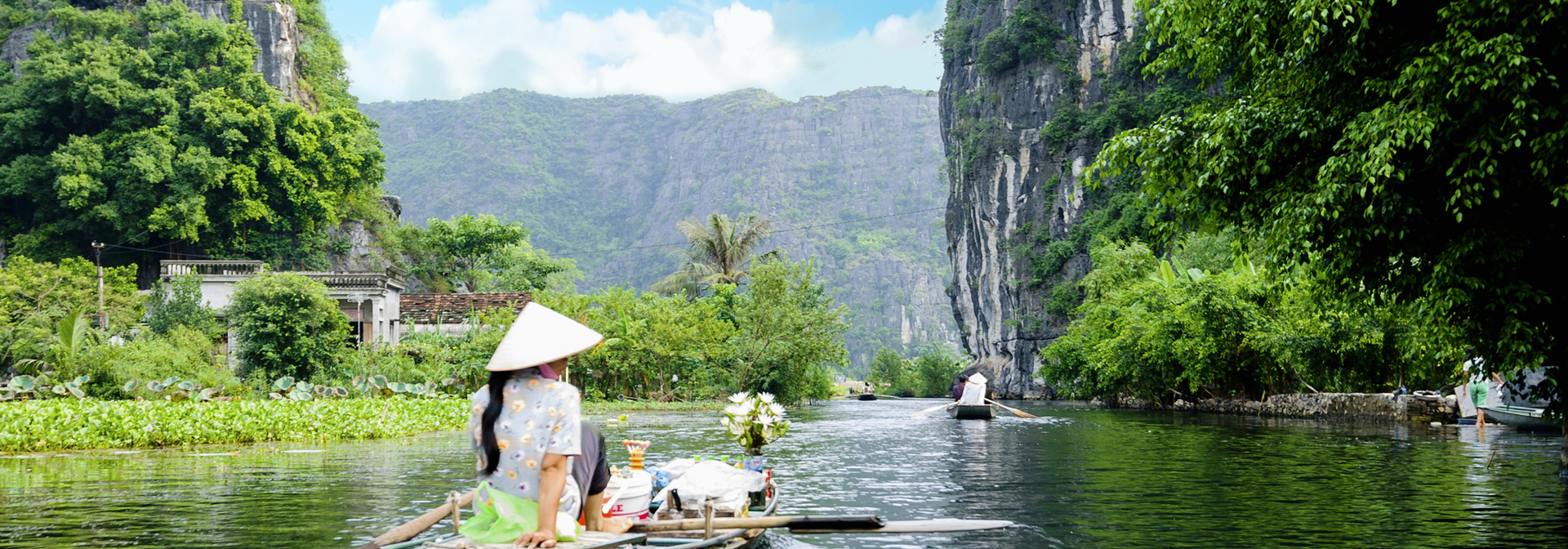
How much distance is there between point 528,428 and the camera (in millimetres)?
5055

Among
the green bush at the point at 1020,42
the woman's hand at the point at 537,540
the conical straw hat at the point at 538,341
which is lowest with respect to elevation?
the woman's hand at the point at 537,540

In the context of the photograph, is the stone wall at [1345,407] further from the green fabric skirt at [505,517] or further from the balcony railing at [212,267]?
the balcony railing at [212,267]

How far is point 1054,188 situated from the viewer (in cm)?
5522

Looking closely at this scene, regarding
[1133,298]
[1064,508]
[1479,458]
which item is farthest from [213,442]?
[1133,298]

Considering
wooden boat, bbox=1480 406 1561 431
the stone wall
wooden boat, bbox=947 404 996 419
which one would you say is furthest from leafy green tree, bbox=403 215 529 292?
wooden boat, bbox=1480 406 1561 431

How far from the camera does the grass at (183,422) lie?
15812 millimetres

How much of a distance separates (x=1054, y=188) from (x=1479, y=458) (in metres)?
42.7

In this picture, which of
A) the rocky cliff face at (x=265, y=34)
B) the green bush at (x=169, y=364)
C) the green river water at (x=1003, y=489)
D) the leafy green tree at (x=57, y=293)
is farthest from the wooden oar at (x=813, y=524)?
the rocky cliff face at (x=265, y=34)

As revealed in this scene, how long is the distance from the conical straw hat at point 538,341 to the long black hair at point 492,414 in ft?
0.30

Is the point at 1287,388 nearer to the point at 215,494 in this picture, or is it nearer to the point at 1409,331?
the point at 1409,331

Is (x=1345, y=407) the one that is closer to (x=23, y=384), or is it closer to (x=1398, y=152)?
(x=1398, y=152)

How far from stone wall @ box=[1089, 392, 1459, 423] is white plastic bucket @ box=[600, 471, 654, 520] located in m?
19.7

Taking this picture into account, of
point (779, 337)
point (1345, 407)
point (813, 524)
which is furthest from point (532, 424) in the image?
point (779, 337)

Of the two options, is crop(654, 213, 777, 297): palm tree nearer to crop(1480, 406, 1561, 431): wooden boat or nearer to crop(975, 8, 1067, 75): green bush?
crop(975, 8, 1067, 75): green bush
